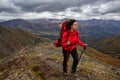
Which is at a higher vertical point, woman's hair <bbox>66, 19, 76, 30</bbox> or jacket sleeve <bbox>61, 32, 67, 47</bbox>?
woman's hair <bbox>66, 19, 76, 30</bbox>

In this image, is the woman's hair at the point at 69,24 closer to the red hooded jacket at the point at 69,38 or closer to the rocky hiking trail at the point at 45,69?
the red hooded jacket at the point at 69,38

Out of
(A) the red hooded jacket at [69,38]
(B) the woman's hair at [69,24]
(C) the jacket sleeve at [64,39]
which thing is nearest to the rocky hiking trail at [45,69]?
(A) the red hooded jacket at [69,38]

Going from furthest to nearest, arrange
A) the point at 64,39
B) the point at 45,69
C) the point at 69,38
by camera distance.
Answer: the point at 45,69
the point at 69,38
the point at 64,39

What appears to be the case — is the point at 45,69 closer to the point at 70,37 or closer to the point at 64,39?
the point at 64,39

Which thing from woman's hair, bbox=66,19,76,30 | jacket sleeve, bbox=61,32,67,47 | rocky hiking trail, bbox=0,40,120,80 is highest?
woman's hair, bbox=66,19,76,30

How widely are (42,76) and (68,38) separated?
3866 mm

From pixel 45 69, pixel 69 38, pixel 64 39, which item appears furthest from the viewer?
pixel 45 69

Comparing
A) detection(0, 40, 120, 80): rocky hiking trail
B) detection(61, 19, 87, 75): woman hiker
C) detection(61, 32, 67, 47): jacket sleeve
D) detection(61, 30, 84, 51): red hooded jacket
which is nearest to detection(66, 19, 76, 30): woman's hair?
detection(61, 19, 87, 75): woman hiker

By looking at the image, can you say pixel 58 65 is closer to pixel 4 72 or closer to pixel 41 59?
pixel 41 59

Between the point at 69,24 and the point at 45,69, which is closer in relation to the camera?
the point at 69,24

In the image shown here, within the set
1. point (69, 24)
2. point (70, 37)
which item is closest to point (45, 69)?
point (70, 37)

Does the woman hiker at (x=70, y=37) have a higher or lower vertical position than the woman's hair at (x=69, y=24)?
lower

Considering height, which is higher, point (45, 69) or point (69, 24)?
point (69, 24)

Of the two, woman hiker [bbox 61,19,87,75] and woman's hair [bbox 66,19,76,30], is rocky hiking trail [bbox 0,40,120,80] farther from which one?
woman's hair [bbox 66,19,76,30]
